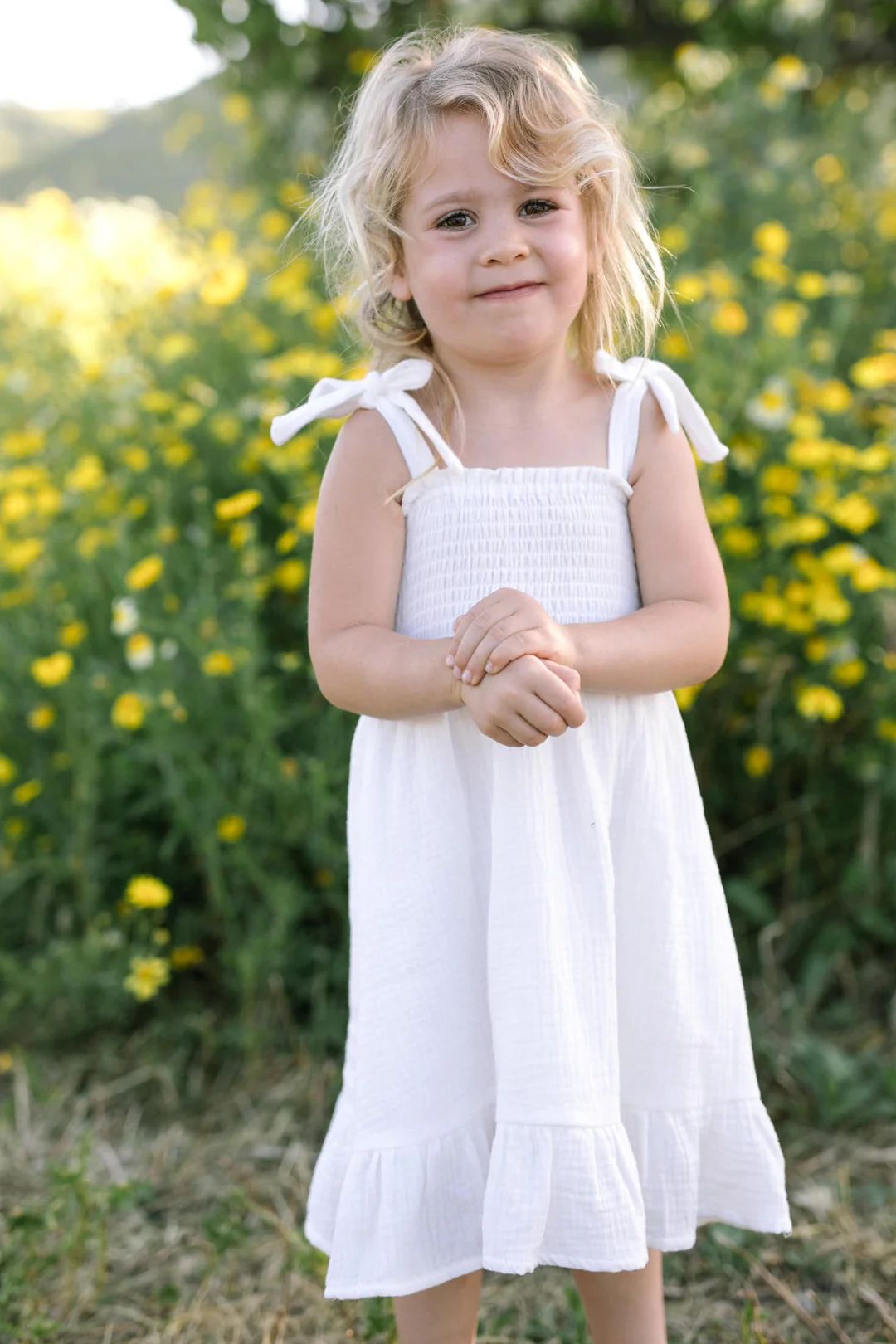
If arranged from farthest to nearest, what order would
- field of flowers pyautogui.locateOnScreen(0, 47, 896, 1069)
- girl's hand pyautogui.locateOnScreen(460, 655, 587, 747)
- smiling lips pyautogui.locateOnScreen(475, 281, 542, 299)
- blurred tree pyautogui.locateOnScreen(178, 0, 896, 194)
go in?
1. blurred tree pyautogui.locateOnScreen(178, 0, 896, 194)
2. field of flowers pyautogui.locateOnScreen(0, 47, 896, 1069)
3. smiling lips pyautogui.locateOnScreen(475, 281, 542, 299)
4. girl's hand pyautogui.locateOnScreen(460, 655, 587, 747)

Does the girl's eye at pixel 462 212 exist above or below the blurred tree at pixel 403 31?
below

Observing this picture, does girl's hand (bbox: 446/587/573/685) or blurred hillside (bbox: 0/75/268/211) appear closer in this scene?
girl's hand (bbox: 446/587/573/685)

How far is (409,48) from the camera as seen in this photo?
4.52 ft

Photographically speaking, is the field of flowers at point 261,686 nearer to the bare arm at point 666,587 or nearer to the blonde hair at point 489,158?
the blonde hair at point 489,158

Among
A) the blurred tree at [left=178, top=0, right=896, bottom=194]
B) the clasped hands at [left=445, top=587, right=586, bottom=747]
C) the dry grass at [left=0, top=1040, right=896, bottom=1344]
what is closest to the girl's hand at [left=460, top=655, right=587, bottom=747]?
the clasped hands at [left=445, top=587, right=586, bottom=747]

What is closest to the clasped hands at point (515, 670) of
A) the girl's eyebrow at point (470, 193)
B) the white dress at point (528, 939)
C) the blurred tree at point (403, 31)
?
the white dress at point (528, 939)

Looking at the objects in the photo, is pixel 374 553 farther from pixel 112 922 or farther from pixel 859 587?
pixel 112 922

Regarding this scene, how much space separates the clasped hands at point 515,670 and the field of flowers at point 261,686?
0.95 meters

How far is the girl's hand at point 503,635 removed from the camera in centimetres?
116

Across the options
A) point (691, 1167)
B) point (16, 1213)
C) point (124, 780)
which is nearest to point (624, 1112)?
point (691, 1167)

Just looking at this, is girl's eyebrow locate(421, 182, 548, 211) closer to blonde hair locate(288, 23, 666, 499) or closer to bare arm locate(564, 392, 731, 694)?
blonde hair locate(288, 23, 666, 499)

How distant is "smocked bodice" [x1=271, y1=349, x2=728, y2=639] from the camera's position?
132 centimetres

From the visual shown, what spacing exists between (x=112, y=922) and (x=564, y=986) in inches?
54.8

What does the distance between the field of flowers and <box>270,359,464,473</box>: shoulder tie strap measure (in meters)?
0.69
